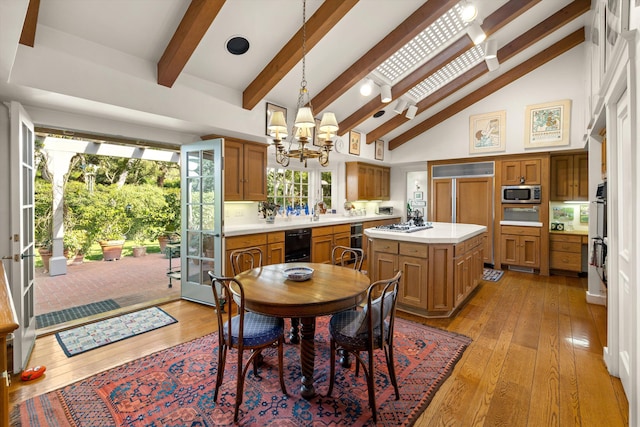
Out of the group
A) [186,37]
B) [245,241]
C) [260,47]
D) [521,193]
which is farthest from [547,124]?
[186,37]

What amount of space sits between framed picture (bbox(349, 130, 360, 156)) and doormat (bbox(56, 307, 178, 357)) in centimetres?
409

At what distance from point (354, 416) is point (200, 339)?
167 cm

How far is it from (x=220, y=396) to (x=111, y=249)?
6.16m

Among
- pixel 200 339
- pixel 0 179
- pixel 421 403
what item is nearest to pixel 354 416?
pixel 421 403

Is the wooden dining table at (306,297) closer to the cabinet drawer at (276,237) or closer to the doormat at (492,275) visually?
the cabinet drawer at (276,237)

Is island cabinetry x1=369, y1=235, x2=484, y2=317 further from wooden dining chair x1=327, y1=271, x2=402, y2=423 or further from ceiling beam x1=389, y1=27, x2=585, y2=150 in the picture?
ceiling beam x1=389, y1=27, x2=585, y2=150

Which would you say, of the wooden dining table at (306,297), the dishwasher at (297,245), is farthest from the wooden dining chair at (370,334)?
the dishwasher at (297,245)

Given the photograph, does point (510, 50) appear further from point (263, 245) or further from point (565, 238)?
point (263, 245)

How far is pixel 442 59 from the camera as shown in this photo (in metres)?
4.32

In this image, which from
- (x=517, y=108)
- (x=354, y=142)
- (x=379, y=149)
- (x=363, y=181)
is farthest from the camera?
(x=379, y=149)

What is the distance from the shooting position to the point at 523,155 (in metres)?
5.48

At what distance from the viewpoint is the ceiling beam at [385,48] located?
3.26 meters

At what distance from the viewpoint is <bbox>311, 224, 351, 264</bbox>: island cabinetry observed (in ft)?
16.6

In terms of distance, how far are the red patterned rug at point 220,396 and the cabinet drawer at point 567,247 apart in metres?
3.94
